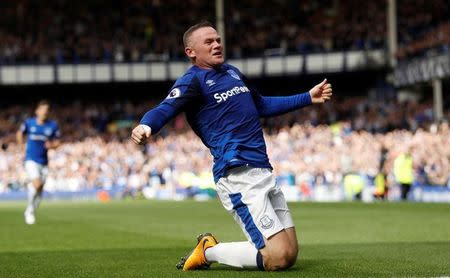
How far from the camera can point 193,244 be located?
46.6ft

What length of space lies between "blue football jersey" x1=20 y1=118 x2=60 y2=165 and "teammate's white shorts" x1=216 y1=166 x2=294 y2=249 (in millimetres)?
11839

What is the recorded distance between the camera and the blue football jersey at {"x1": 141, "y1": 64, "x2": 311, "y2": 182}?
908 centimetres

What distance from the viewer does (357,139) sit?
4009cm

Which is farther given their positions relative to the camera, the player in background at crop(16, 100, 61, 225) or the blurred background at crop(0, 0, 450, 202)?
the blurred background at crop(0, 0, 450, 202)

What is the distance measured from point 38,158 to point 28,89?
44472 mm

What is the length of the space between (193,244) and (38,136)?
7.32 metres

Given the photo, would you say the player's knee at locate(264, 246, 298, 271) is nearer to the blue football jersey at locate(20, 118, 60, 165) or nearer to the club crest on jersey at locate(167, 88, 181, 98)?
the club crest on jersey at locate(167, 88, 181, 98)

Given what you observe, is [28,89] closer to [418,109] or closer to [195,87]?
[418,109]

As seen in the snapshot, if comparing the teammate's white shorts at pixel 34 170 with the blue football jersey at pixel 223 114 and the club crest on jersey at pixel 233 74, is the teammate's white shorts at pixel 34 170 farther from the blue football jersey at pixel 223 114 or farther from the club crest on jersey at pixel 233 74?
the club crest on jersey at pixel 233 74

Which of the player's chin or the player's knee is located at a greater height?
the player's chin

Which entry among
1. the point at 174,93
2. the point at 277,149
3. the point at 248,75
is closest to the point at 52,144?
the point at 174,93

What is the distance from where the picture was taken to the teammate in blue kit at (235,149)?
29.5 ft

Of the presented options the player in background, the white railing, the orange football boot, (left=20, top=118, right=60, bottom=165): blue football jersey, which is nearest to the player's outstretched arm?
the player in background

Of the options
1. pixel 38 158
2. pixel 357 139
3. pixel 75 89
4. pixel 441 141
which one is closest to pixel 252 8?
pixel 75 89
